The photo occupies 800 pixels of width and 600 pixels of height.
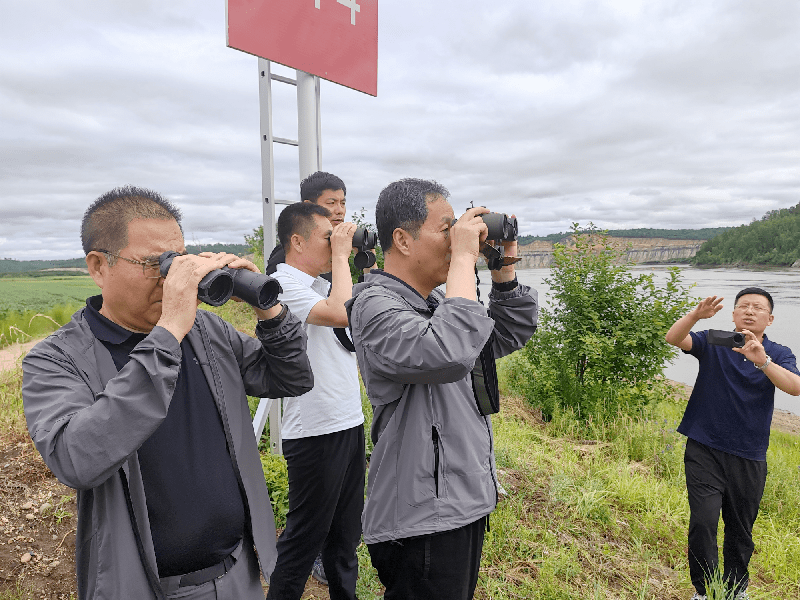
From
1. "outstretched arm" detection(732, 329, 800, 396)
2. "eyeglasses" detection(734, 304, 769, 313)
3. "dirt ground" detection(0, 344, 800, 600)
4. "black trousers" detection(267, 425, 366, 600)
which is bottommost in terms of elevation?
"dirt ground" detection(0, 344, 800, 600)

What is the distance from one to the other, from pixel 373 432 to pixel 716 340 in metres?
2.34

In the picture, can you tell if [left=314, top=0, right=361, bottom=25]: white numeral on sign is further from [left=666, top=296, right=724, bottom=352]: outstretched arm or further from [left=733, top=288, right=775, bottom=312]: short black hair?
[left=733, top=288, right=775, bottom=312]: short black hair

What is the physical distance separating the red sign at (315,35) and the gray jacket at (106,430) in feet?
7.12

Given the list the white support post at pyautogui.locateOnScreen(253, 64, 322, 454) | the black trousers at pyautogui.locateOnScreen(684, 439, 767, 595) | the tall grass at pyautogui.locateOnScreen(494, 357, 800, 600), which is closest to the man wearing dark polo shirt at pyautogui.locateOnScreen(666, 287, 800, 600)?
the black trousers at pyautogui.locateOnScreen(684, 439, 767, 595)

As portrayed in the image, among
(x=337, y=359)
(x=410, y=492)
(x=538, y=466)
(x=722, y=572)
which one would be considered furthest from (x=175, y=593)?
(x=538, y=466)

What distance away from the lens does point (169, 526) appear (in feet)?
4.33

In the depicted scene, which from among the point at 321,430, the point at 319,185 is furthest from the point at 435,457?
the point at 319,185

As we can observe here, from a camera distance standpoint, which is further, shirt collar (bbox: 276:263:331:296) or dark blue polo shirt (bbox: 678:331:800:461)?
dark blue polo shirt (bbox: 678:331:800:461)

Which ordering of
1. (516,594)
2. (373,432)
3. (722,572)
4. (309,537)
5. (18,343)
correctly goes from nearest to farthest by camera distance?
(373,432)
(309,537)
(516,594)
(722,572)
(18,343)

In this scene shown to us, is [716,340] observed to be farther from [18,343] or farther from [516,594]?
[18,343]

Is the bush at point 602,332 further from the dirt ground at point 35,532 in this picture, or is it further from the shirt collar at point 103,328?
the shirt collar at point 103,328

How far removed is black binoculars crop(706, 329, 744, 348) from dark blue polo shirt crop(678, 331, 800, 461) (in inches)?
8.8

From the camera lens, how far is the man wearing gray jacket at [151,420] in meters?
1.13

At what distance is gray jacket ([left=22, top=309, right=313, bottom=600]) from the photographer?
110 cm
